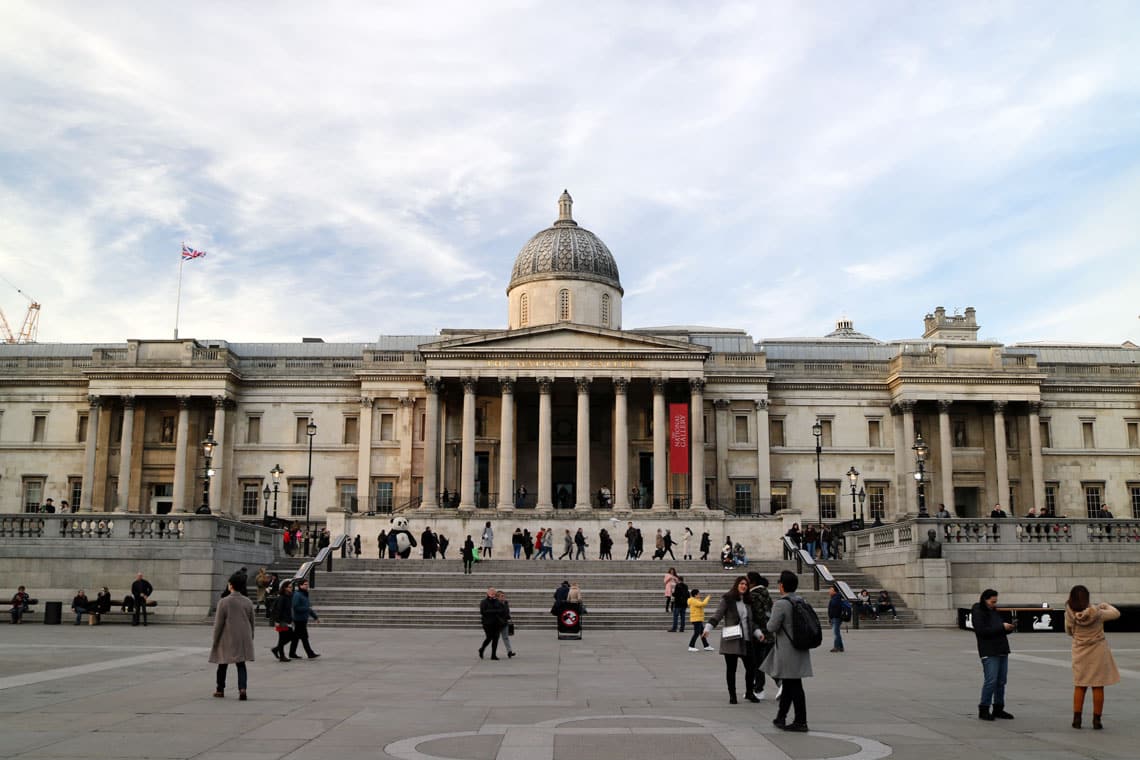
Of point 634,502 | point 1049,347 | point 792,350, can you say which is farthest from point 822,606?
point 1049,347

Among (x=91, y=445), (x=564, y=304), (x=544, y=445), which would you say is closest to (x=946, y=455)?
(x=544, y=445)

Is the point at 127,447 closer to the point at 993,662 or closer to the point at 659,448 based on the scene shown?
the point at 659,448

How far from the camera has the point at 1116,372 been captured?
6788 centimetres

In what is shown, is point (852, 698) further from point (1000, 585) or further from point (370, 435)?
point (370, 435)

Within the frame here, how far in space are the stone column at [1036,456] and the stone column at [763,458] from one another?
15059 millimetres

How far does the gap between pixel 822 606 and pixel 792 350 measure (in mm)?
37867

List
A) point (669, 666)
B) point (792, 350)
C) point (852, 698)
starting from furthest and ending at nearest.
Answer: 1. point (792, 350)
2. point (669, 666)
3. point (852, 698)

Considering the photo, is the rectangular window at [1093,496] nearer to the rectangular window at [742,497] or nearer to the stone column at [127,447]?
the rectangular window at [742,497]

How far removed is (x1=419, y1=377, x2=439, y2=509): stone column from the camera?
5838 cm

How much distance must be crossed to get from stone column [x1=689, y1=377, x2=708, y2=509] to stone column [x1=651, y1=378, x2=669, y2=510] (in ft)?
4.96

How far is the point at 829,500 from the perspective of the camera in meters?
65.5

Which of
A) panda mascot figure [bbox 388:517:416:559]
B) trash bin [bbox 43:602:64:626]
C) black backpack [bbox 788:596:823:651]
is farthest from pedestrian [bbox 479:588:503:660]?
panda mascot figure [bbox 388:517:416:559]

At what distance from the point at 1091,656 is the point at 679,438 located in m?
44.3

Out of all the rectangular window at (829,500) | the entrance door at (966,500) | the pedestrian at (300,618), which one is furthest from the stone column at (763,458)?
the pedestrian at (300,618)
